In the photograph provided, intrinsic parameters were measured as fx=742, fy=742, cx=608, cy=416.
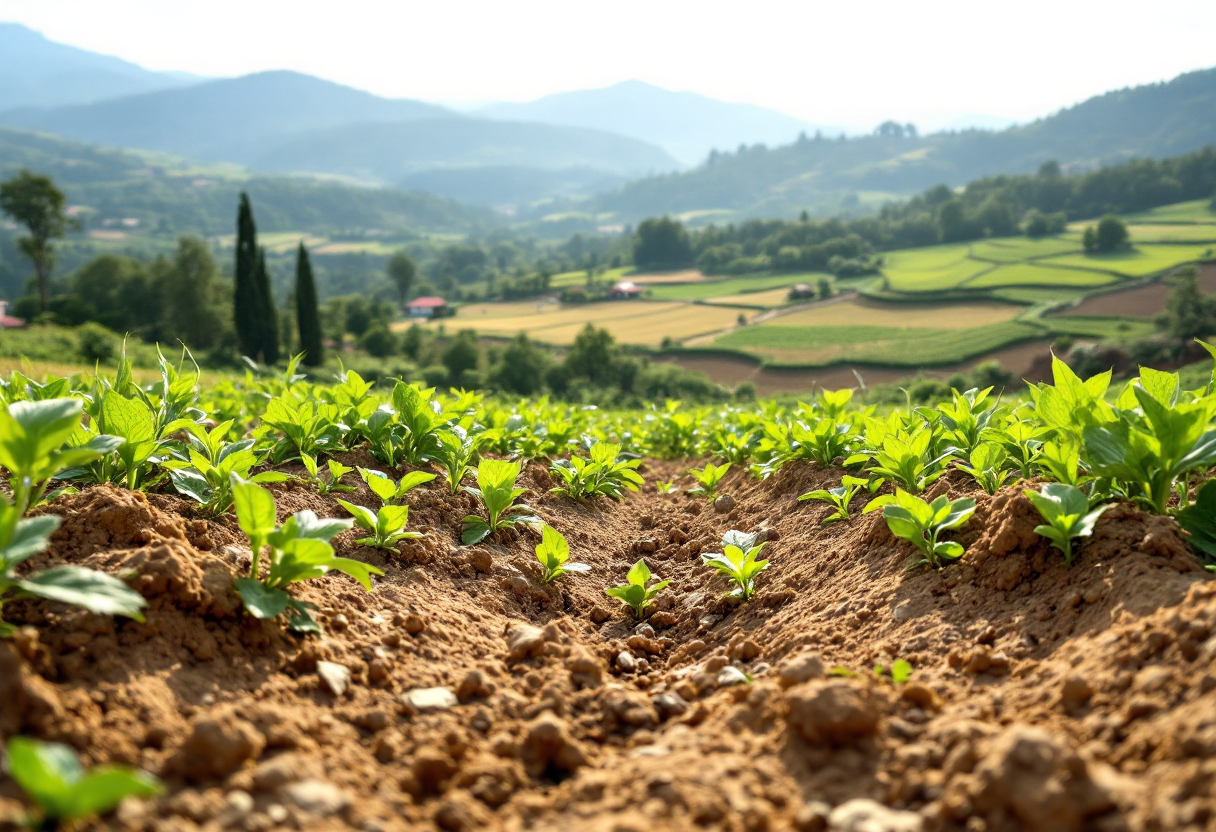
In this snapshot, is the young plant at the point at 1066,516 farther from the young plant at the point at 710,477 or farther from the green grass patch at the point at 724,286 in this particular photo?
the green grass patch at the point at 724,286

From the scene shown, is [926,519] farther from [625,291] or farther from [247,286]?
[625,291]

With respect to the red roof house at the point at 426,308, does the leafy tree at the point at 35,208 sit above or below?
above

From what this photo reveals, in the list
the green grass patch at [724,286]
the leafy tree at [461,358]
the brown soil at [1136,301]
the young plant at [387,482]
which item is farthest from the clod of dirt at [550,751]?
the green grass patch at [724,286]

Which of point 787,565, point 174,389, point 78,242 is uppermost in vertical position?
point 78,242

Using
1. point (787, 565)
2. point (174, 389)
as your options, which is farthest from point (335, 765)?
point (174, 389)

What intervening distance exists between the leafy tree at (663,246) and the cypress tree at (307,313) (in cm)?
9596

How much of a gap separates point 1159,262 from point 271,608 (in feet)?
330

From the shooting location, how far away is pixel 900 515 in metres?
3.67

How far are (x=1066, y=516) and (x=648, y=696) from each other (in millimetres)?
1908

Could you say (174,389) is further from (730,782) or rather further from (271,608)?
(730,782)

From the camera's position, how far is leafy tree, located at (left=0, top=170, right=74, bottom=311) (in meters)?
62.5

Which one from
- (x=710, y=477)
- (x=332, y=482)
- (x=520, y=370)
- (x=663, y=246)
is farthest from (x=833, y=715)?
(x=663, y=246)

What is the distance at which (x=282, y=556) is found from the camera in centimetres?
299

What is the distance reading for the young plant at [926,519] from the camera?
142 inches
